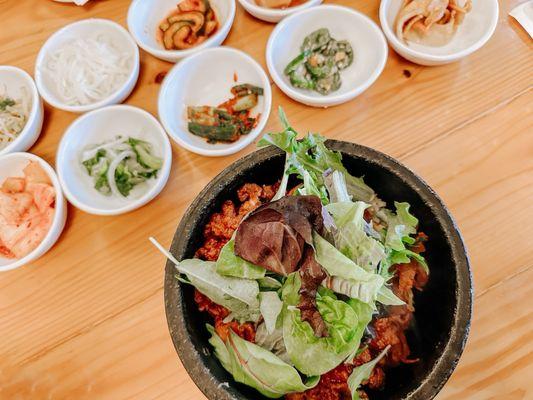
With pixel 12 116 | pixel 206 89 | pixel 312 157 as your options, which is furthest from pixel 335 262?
pixel 12 116

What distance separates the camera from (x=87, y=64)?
5.01 ft

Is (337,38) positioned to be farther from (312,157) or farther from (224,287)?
(224,287)

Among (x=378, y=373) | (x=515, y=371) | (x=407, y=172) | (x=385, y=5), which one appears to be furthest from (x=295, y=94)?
(x=515, y=371)

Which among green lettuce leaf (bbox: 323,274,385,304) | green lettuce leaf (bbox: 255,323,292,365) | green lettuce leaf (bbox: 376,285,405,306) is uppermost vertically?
green lettuce leaf (bbox: 323,274,385,304)

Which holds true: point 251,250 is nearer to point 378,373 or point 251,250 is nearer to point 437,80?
point 378,373

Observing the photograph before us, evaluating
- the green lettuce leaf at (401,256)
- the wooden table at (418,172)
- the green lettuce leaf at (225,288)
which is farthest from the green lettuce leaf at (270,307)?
the wooden table at (418,172)

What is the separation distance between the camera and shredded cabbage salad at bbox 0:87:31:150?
146cm

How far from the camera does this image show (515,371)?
1144 millimetres

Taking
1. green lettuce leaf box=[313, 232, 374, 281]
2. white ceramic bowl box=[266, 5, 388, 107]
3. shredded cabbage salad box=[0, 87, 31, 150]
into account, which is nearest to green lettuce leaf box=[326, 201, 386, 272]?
green lettuce leaf box=[313, 232, 374, 281]

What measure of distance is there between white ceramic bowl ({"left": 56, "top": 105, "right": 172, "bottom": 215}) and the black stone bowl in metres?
0.41

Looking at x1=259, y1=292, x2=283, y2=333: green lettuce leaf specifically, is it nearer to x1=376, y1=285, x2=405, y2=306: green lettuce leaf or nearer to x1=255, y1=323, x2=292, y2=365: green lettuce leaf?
x1=255, y1=323, x2=292, y2=365: green lettuce leaf

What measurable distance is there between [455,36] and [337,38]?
37 cm

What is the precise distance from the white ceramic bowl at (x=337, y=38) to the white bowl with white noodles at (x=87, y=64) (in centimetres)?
44

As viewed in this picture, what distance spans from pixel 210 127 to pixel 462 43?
0.82m
